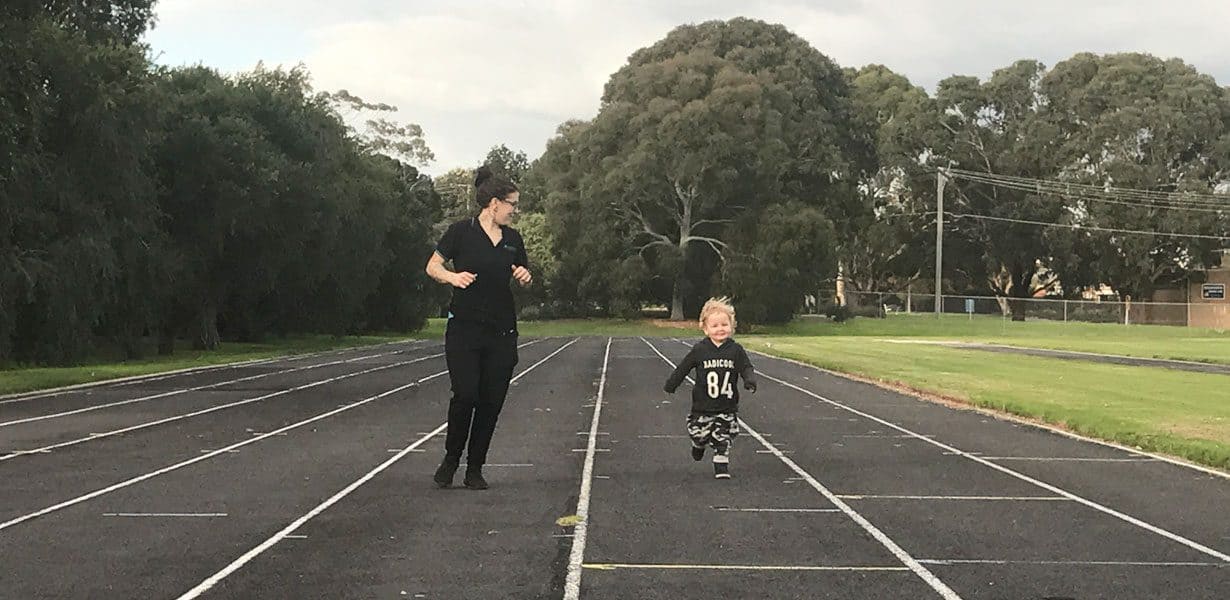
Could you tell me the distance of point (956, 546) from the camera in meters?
7.23

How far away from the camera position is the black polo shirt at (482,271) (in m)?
8.59

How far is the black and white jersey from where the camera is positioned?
9.89 m

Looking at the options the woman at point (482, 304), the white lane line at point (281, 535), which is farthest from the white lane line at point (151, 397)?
the woman at point (482, 304)

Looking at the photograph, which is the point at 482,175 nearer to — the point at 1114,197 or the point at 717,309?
the point at 717,309

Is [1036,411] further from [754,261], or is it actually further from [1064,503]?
[754,261]

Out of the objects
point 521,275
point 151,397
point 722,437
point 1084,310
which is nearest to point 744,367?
point 722,437

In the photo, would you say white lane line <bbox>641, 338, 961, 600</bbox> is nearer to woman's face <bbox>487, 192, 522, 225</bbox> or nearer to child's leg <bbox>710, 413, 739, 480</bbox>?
child's leg <bbox>710, 413, 739, 480</bbox>

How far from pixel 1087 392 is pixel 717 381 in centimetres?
1325

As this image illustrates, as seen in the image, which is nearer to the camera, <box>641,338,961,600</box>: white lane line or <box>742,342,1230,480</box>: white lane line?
<box>641,338,961,600</box>: white lane line

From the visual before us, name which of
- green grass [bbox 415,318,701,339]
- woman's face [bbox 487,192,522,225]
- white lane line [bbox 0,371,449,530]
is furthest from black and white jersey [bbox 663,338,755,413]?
green grass [bbox 415,318,701,339]

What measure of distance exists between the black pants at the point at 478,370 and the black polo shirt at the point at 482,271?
0.09 m

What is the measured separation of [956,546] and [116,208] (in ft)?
92.4

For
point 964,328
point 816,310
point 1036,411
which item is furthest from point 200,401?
Answer: point 816,310

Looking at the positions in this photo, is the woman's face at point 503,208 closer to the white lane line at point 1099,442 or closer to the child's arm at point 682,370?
the child's arm at point 682,370
